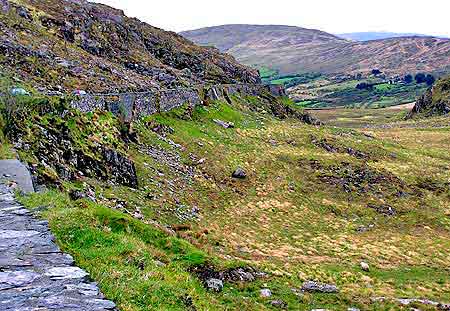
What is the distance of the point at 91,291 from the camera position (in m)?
9.52

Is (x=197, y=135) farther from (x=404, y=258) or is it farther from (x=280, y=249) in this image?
(x=404, y=258)

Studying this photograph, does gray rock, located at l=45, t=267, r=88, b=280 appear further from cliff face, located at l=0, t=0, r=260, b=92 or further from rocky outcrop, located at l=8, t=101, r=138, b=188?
cliff face, located at l=0, t=0, r=260, b=92

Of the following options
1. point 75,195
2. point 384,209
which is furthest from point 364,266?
point 75,195

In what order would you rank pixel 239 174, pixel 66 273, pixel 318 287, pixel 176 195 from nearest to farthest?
pixel 66 273 < pixel 318 287 < pixel 176 195 < pixel 239 174

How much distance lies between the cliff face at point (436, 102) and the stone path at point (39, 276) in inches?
6176

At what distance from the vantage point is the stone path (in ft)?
28.8

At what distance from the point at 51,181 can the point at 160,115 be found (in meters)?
31.3

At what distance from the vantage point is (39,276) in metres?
9.84

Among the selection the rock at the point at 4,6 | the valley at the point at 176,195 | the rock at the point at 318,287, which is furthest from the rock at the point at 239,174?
the rock at the point at 4,6

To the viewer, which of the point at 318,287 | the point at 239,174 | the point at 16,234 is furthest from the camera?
the point at 239,174

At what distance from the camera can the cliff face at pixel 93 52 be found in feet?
153

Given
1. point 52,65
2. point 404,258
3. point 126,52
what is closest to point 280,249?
point 404,258

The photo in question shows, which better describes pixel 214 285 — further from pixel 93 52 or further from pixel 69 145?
pixel 93 52

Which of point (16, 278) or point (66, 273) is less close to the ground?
point (16, 278)
